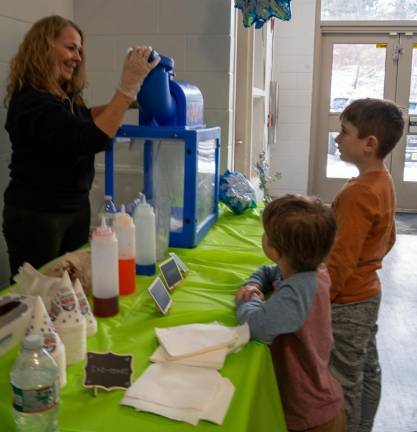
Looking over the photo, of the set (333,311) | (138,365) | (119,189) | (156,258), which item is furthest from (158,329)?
(119,189)

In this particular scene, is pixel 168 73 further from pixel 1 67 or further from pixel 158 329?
pixel 158 329

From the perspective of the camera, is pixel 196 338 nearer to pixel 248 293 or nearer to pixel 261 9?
pixel 248 293

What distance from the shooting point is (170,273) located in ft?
4.80

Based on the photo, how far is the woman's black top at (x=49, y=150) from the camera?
5.43 feet

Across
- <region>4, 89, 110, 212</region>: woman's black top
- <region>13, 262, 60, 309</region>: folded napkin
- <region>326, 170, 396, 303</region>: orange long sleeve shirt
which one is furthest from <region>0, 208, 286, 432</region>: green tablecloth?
<region>4, 89, 110, 212</region>: woman's black top

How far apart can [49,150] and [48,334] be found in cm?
99

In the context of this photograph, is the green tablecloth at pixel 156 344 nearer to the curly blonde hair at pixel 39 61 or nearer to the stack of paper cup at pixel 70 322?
the stack of paper cup at pixel 70 322

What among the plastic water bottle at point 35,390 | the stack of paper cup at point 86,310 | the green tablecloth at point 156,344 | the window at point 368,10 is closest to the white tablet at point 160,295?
the green tablecloth at point 156,344

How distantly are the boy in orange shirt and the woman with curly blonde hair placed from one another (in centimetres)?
71

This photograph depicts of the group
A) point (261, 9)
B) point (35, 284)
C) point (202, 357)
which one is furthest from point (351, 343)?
point (261, 9)

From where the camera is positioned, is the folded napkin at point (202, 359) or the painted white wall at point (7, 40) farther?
the painted white wall at point (7, 40)

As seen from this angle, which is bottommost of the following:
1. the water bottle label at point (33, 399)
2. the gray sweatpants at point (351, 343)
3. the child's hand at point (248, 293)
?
the gray sweatpants at point (351, 343)

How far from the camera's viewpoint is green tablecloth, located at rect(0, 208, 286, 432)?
0.88 m

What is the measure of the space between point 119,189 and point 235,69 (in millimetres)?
1141
